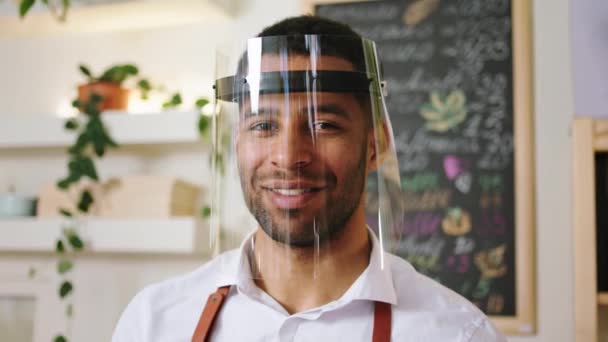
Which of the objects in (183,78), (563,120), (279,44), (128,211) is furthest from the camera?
(183,78)

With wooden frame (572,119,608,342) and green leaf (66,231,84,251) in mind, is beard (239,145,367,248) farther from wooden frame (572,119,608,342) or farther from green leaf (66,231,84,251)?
green leaf (66,231,84,251)

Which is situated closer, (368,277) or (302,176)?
(302,176)

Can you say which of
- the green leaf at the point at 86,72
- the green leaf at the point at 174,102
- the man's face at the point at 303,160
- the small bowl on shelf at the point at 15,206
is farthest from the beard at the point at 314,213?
the small bowl on shelf at the point at 15,206

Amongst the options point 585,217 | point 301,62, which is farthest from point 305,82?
point 585,217

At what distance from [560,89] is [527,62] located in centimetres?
11

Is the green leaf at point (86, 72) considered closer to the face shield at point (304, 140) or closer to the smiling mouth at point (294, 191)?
the face shield at point (304, 140)

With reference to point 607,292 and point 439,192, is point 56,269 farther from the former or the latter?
point 607,292

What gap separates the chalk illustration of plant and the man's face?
848 millimetres

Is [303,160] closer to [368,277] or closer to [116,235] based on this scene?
[368,277]

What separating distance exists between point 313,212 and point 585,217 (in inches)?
25.8

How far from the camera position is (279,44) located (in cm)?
84

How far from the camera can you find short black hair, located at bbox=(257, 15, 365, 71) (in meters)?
0.83

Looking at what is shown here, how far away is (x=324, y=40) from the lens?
832mm

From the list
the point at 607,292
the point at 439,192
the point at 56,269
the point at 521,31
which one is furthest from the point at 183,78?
the point at 607,292
